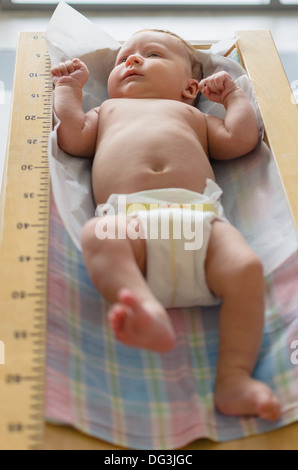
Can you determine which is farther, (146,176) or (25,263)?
(146,176)

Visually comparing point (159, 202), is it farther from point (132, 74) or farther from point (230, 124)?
point (132, 74)

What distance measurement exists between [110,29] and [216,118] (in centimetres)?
102

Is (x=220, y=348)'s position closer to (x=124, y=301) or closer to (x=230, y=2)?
(x=124, y=301)

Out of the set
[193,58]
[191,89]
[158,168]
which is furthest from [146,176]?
[193,58]

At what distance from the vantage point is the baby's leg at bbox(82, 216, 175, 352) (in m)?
1.06

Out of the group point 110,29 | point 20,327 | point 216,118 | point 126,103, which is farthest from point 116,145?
point 110,29

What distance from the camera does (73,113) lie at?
163 cm

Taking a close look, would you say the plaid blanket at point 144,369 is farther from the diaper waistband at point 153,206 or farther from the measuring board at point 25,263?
the diaper waistband at point 153,206

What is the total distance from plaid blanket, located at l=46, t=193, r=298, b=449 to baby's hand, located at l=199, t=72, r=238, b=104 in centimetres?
53

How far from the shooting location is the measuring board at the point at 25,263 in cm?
104

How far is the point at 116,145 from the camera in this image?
60.6 inches

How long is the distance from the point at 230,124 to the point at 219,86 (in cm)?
13

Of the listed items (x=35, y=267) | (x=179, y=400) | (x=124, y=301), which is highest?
(x=124, y=301)

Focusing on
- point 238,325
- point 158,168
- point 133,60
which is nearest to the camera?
point 238,325
